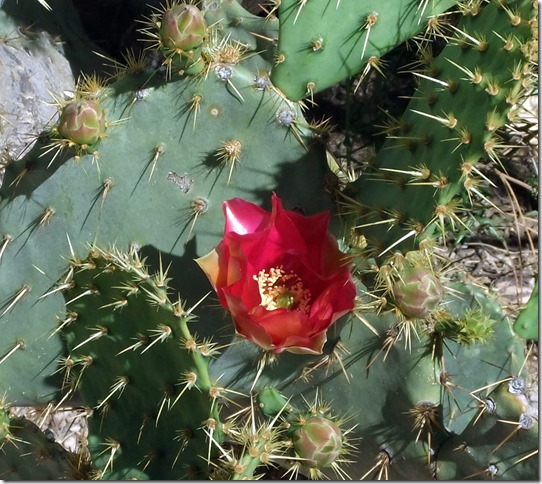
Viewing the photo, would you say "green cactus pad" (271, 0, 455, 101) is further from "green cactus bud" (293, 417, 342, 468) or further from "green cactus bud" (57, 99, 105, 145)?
"green cactus bud" (293, 417, 342, 468)

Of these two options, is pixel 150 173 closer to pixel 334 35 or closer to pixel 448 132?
pixel 334 35

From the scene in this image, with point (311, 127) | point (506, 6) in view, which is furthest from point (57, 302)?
point (506, 6)

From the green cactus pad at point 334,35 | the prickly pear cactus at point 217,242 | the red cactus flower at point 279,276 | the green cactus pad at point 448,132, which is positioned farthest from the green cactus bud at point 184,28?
the green cactus pad at point 448,132

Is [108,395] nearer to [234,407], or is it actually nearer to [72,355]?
[72,355]

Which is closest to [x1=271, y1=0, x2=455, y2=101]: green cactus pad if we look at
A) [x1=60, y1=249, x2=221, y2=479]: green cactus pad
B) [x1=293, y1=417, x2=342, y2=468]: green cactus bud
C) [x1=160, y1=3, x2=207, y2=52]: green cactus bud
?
[x1=160, y1=3, x2=207, y2=52]: green cactus bud

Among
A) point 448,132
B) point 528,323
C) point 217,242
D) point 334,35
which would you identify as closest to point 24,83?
point 217,242

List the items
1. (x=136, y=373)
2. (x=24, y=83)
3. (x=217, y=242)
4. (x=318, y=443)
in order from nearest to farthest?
(x=318, y=443)
(x=136, y=373)
(x=217, y=242)
(x=24, y=83)
